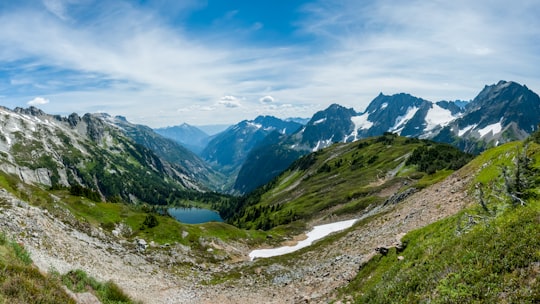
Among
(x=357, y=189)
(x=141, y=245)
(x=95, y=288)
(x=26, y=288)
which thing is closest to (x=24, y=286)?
(x=26, y=288)

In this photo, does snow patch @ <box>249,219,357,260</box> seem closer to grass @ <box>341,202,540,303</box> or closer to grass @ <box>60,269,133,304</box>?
grass @ <box>60,269,133,304</box>

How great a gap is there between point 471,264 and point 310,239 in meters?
74.1

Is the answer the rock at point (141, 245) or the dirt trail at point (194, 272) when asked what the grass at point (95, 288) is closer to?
the dirt trail at point (194, 272)

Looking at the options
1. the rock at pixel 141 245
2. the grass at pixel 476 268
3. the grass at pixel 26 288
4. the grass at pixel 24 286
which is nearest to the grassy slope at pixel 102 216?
the rock at pixel 141 245

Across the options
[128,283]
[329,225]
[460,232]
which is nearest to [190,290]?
[128,283]

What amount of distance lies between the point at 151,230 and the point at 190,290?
931 inches

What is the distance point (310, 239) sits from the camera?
8812cm

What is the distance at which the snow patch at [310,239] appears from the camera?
7542cm

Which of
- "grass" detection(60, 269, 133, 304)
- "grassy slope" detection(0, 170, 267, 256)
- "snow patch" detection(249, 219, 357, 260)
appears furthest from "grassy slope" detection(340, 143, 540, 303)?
"snow patch" detection(249, 219, 357, 260)

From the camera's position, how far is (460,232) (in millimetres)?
22875

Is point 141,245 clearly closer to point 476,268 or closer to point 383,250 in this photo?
point 383,250

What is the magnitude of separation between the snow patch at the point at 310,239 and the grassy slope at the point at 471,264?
164 ft

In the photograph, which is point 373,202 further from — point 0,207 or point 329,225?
point 0,207

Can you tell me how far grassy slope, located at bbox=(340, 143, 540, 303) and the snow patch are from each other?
164ft
